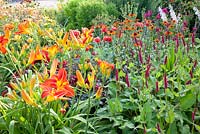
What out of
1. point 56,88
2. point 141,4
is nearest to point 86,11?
point 141,4

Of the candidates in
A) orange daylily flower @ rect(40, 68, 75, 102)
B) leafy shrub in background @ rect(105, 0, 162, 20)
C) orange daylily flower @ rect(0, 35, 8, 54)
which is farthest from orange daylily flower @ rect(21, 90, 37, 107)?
leafy shrub in background @ rect(105, 0, 162, 20)

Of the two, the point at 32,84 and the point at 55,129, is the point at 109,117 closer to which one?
the point at 55,129

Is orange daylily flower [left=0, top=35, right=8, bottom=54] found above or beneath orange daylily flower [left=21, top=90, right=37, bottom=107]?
above

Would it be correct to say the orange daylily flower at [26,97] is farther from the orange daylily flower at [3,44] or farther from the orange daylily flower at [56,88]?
the orange daylily flower at [3,44]

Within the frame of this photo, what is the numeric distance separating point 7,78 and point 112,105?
2001mm

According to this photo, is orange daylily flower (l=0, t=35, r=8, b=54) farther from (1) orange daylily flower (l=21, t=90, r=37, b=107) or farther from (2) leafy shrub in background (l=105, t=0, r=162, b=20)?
(2) leafy shrub in background (l=105, t=0, r=162, b=20)

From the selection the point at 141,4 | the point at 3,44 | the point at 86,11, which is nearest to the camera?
the point at 3,44

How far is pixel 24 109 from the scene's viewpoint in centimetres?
252

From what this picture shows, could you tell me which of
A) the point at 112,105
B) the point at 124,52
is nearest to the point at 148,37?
the point at 124,52

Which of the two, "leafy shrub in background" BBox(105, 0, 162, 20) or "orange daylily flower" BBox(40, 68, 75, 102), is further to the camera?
"leafy shrub in background" BBox(105, 0, 162, 20)

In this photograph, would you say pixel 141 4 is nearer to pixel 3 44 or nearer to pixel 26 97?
pixel 3 44

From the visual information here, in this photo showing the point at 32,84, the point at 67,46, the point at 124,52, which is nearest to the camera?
the point at 32,84

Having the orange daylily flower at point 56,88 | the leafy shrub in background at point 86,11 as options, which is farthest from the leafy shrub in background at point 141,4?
the orange daylily flower at point 56,88

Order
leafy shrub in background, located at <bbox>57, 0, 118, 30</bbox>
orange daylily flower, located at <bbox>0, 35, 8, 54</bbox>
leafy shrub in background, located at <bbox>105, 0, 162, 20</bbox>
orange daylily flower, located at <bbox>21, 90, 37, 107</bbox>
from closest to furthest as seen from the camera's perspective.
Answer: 1. orange daylily flower, located at <bbox>21, 90, 37, 107</bbox>
2. orange daylily flower, located at <bbox>0, 35, 8, 54</bbox>
3. leafy shrub in background, located at <bbox>57, 0, 118, 30</bbox>
4. leafy shrub in background, located at <bbox>105, 0, 162, 20</bbox>
